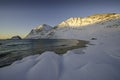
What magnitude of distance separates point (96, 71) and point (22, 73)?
4.62m

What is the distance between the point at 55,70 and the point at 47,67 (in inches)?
28.5

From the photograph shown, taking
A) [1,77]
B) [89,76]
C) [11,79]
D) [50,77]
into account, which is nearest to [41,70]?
[50,77]

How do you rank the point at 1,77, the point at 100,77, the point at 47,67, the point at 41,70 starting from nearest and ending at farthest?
the point at 100,77
the point at 1,77
the point at 41,70
the point at 47,67

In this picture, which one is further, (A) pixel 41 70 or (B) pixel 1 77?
(A) pixel 41 70

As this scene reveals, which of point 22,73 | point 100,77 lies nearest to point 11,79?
point 22,73

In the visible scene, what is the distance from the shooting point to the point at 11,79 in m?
7.34

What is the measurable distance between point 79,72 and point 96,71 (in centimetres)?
104

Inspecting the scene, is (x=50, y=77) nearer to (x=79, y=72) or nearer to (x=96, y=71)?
(x=79, y=72)

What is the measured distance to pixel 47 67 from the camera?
29.2 ft

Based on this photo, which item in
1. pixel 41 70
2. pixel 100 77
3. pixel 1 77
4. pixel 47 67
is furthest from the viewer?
pixel 47 67

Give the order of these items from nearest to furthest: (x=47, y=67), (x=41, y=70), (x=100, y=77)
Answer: (x=100, y=77)
(x=41, y=70)
(x=47, y=67)

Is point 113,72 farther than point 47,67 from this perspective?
No

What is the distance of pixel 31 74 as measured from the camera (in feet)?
25.6

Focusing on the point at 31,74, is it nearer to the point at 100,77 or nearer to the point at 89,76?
the point at 89,76
